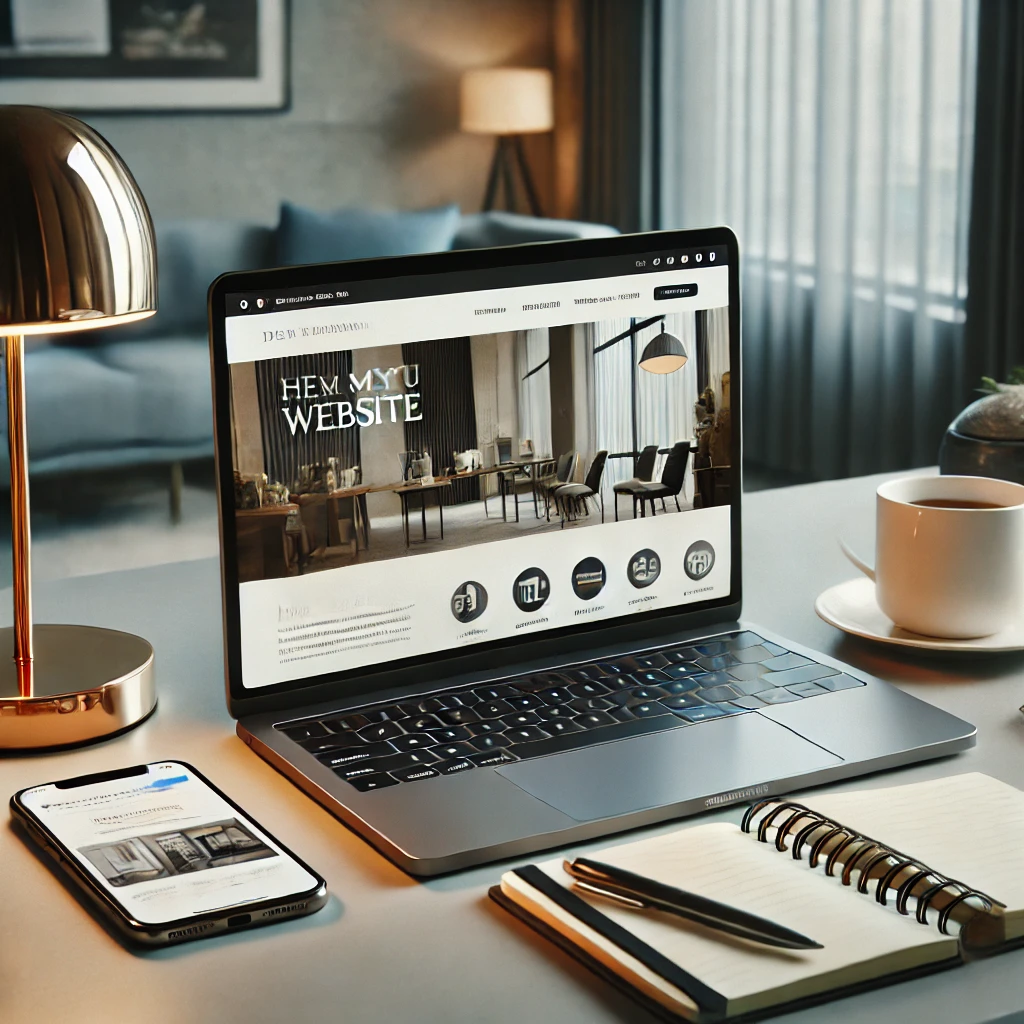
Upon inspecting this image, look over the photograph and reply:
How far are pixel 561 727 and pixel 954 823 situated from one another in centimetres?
25

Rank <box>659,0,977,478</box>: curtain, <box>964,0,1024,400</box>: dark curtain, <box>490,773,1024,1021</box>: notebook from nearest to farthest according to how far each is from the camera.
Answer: <box>490,773,1024,1021</box>: notebook, <box>964,0,1024,400</box>: dark curtain, <box>659,0,977,478</box>: curtain

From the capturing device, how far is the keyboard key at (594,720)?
87cm

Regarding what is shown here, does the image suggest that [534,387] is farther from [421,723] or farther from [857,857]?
[857,857]

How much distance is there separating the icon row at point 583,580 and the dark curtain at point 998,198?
265 cm

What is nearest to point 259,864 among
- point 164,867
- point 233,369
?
point 164,867

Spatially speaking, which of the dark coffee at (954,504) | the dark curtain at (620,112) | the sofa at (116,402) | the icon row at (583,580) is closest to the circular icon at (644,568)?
the icon row at (583,580)

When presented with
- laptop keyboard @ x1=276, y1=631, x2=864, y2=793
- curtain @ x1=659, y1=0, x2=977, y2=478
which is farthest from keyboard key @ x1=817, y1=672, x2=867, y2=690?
curtain @ x1=659, y1=0, x2=977, y2=478

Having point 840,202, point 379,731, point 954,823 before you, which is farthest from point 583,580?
point 840,202

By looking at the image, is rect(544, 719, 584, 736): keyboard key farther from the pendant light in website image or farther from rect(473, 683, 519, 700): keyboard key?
the pendant light in website image

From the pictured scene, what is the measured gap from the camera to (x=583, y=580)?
3.30 ft

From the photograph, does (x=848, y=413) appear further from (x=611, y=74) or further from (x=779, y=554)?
(x=779, y=554)

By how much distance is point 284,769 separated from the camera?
831 millimetres

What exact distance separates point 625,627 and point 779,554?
0.29 meters

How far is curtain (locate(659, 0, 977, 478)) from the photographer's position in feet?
11.9
